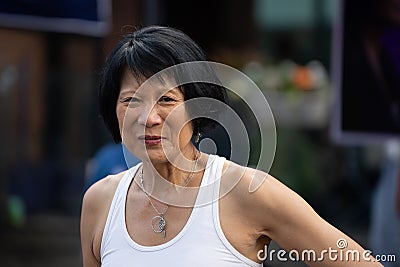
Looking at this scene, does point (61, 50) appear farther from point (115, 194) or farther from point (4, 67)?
point (115, 194)

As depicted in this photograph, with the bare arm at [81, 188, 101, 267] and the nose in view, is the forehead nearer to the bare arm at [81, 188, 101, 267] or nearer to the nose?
the nose

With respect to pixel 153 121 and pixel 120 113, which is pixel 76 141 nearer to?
pixel 120 113

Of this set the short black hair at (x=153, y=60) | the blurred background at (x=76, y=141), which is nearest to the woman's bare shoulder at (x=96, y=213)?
the short black hair at (x=153, y=60)

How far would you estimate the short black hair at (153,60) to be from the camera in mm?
2102

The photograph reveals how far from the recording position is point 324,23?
7.48 meters

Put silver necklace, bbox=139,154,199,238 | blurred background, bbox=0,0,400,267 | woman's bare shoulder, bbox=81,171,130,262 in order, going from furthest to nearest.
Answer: blurred background, bbox=0,0,400,267 → woman's bare shoulder, bbox=81,171,130,262 → silver necklace, bbox=139,154,199,238

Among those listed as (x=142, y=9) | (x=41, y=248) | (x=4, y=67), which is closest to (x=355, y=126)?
(x=142, y=9)

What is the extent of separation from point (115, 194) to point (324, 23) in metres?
5.47

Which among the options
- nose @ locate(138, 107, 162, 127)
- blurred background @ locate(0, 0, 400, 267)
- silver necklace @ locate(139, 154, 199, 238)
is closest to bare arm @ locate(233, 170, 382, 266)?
silver necklace @ locate(139, 154, 199, 238)

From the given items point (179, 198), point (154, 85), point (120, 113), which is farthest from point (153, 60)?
point (179, 198)

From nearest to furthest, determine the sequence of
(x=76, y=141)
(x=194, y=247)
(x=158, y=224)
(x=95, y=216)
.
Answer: (x=194, y=247)
(x=158, y=224)
(x=95, y=216)
(x=76, y=141)

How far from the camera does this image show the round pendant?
7.03 feet

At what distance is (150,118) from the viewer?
2080mm

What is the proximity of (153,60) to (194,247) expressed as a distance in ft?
1.55
